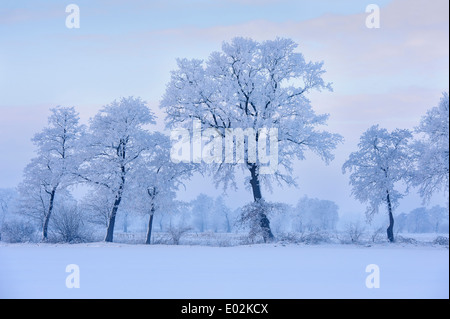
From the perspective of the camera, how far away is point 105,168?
87.1 feet

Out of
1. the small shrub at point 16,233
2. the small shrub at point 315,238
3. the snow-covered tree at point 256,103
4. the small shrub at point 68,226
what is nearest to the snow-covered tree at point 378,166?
the snow-covered tree at point 256,103

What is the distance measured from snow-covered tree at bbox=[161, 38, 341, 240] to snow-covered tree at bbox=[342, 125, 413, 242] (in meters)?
5.52

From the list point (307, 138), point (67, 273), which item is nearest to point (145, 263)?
point (67, 273)

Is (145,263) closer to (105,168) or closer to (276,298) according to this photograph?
(276,298)

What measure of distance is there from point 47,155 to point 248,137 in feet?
54.9

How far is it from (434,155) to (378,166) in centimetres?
544

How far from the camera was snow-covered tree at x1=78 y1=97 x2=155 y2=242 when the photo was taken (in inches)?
1044

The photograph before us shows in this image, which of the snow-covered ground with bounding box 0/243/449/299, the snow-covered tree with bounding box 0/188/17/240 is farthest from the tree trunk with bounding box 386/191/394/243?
the snow-covered tree with bounding box 0/188/17/240

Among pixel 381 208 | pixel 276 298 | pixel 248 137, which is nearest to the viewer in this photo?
pixel 276 298

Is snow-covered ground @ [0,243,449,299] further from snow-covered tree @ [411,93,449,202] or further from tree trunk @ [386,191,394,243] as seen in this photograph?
tree trunk @ [386,191,394,243]

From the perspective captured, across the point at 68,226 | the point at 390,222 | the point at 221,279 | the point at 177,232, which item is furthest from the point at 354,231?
the point at 221,279

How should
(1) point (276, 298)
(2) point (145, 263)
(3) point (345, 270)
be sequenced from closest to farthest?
(1) point (276, 298), (3) point (345, 270), (2) point (145, 263)

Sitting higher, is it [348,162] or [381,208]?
[348,162]

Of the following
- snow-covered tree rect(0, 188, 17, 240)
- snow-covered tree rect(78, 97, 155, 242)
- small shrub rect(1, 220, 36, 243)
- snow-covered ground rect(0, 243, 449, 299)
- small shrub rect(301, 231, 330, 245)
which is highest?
snow-covered tree rect(78, 97, 155, 242)
